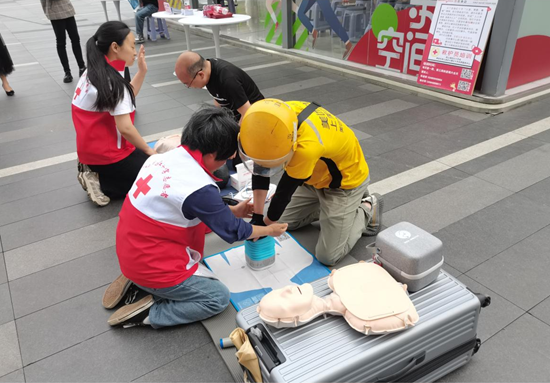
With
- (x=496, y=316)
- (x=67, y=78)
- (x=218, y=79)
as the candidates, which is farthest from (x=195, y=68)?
(x=67, y=78)

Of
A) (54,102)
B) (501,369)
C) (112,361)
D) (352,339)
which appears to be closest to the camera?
(352,339)

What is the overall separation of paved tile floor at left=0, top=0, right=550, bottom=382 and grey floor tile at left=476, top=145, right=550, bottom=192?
2cm

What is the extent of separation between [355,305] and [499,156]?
3.13 metres

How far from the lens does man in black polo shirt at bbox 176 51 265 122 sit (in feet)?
11.3

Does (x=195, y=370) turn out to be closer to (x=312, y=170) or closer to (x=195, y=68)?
(x=312, y=170)

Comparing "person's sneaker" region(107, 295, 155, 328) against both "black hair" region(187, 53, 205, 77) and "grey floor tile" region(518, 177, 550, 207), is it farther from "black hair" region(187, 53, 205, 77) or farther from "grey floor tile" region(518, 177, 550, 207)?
"grey floor tile" region(518, 177, 550, 207)

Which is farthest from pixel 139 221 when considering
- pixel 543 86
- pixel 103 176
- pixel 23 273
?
pixel 543 86

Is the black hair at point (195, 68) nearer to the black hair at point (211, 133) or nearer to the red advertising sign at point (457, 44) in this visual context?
the black hair at point (211, 133)

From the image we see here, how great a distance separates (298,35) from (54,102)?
458 centimetres

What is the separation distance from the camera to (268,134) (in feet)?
6.57

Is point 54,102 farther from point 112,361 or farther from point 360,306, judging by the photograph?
point 360,306

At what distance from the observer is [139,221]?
6.97ft

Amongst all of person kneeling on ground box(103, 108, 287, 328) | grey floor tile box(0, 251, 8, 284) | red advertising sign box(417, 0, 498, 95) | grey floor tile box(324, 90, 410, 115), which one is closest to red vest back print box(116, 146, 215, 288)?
person kneeling on ground box(103, 108, 287, 328)

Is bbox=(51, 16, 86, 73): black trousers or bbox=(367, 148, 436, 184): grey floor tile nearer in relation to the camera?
bbox=(367, 148, 436, 184): grey floor tile
